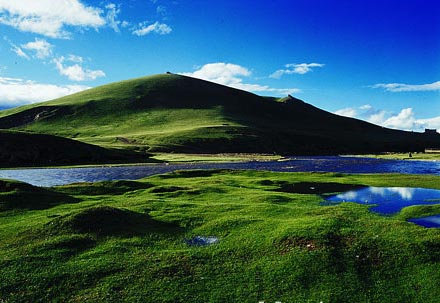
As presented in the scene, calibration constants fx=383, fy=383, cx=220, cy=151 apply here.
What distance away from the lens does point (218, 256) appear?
27.0 meters

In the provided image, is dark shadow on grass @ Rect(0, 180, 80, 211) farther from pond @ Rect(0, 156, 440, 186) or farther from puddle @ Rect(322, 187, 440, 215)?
pond @ Rect(0, 156, 440, 186)

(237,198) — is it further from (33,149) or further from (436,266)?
(33,149)

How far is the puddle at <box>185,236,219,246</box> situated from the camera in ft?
97.5

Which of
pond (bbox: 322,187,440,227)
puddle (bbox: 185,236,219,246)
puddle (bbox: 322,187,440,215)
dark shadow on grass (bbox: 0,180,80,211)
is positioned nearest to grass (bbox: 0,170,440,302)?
puddle (bbox: 185,236,219,246)

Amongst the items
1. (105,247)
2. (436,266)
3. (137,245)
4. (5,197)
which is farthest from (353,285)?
(5,197)

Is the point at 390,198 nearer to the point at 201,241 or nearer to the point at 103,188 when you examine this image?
the point at 201,241

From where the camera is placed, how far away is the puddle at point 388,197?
45081 millimetres

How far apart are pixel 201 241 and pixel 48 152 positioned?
14541 cm

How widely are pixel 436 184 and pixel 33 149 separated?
144 meters

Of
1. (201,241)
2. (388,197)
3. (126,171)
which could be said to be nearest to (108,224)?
(201,241)

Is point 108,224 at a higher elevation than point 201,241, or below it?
higher

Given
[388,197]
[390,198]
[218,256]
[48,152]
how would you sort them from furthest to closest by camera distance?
1. [48,152]
2. [388,197]
3. [390,198]
4. [218,256]

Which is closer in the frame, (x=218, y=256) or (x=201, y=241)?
(x=218, y=256)

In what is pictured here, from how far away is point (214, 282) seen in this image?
75.9ft
